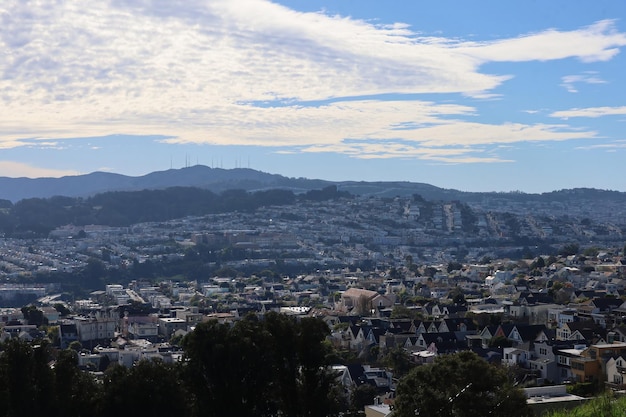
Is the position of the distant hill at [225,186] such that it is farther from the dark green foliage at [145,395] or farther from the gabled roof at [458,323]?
the dark green foliage at [145,395]

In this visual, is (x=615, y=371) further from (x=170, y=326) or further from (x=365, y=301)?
(x=170, y=326)

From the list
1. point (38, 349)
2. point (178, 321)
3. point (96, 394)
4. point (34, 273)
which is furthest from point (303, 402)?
point (34, 273)

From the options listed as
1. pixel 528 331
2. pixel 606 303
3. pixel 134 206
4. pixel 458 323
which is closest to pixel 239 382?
pixel 528 331

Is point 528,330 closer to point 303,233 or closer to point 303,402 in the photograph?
point 303,402

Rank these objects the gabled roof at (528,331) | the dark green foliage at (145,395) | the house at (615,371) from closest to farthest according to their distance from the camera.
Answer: the dark green foliage at (145,395), the house at (615,371), the gabled roof at (528,331)

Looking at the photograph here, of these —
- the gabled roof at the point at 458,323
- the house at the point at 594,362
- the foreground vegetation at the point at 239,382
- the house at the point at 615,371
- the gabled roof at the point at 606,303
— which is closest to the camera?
the foreground vegetation at the point at 239,382

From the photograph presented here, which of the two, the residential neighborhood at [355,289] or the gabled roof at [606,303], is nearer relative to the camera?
the residential neighborhood at [355,289]

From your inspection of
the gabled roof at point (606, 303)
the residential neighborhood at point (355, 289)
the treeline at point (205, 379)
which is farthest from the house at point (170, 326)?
the treeline at point (205, 379)
